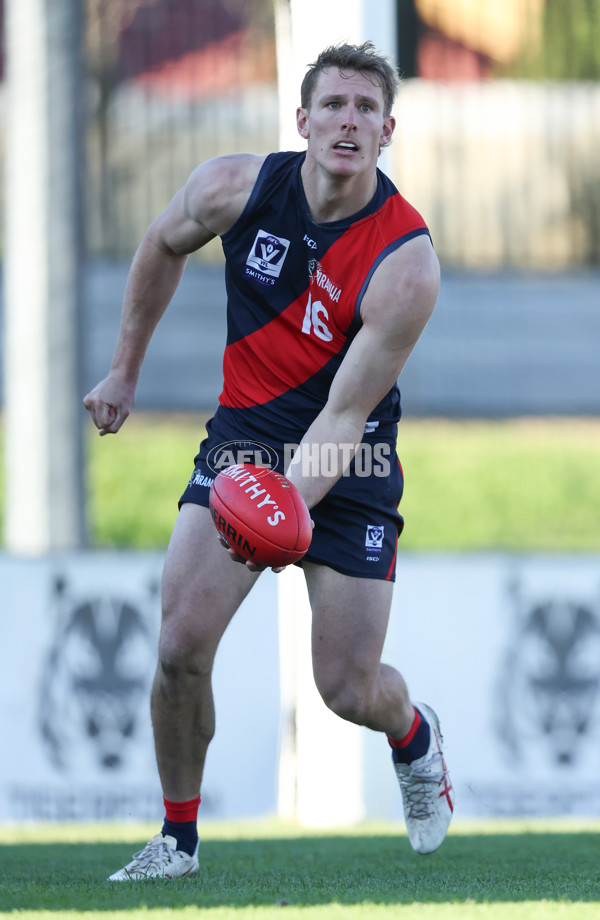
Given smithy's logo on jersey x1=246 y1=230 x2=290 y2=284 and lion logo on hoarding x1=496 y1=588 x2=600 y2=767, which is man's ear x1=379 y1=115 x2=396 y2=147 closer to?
smithy's logo on jersey x1=246 y1=230 x2=290 y2=284

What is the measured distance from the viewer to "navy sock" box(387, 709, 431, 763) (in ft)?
15.3

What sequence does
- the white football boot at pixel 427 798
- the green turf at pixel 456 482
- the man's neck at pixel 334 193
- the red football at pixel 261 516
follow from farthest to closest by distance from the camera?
the green turf at pixel 456 482
the white football boot at pixel 427 798
the man's neck at pixel 334 193
the red football at pixel 261 516

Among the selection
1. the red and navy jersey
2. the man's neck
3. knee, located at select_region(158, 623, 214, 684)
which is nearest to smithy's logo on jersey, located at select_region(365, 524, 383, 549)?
the red and navy jersey

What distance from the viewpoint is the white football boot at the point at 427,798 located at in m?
4.58

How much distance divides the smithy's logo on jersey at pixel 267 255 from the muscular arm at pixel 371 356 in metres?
0.35

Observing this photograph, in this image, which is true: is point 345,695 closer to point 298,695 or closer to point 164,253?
point 164,253

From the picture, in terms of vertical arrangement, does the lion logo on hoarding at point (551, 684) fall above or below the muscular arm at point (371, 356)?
below

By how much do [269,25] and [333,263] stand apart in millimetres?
13278

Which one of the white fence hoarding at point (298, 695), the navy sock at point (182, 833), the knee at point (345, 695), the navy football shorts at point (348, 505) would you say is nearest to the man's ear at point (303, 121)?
the navy football shorts at point (348, 505)

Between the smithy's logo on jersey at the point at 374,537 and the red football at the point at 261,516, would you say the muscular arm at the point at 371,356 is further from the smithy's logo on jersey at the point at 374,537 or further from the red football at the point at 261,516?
the smithy's logo on jersey at the point at 374,537

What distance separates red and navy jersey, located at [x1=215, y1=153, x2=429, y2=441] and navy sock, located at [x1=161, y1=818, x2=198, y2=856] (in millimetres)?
1238

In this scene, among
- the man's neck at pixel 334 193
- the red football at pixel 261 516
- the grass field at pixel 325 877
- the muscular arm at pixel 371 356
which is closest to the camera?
the grass field at pixel 325 877

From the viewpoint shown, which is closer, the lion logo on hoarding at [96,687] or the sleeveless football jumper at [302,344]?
the sleeveless football jumper at [302,344]

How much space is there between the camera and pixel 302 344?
14.0ft
